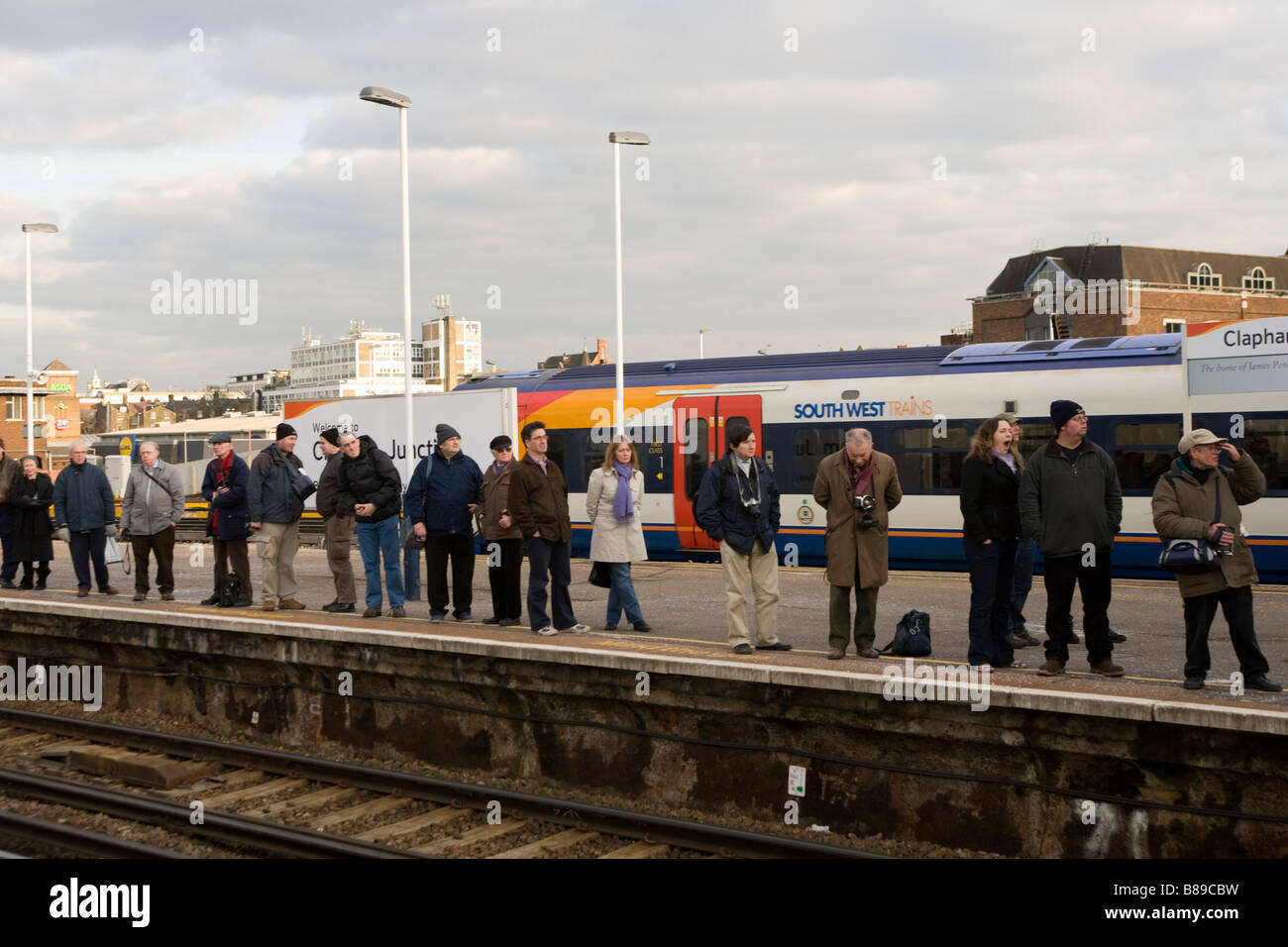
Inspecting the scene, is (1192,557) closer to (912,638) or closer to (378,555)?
(912,638)

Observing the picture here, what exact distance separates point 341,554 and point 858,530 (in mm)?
5611

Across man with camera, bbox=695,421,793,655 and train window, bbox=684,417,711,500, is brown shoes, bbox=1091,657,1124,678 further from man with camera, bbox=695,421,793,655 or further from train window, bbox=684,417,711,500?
train window, bbox=684,417,711,500

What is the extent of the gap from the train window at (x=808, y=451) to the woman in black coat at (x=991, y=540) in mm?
8471

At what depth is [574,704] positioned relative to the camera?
9734 millimetres

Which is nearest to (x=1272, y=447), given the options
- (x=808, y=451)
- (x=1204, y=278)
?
(x=808, y=451)

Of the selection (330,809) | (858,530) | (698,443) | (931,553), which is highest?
(698,443)

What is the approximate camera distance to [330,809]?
9.30m

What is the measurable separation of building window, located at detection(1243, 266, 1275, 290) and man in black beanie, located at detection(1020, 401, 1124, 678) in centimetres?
8756

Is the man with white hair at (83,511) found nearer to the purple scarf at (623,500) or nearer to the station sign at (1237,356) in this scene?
the purple scarf at (623,500)

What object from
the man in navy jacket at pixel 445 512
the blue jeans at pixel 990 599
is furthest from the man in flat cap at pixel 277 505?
the blue jeans at pixel 990 599

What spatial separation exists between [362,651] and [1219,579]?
6858 millimetres
